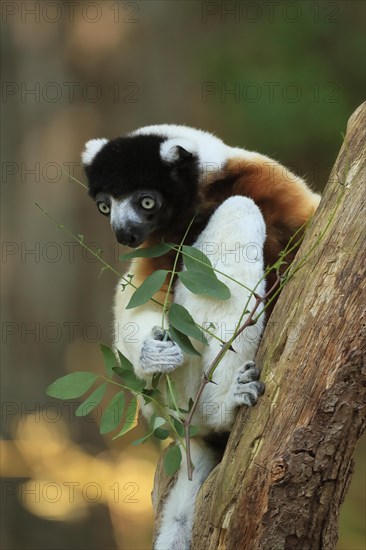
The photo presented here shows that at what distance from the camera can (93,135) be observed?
1200 centimetres

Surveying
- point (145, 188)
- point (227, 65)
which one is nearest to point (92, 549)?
point (227, 65)

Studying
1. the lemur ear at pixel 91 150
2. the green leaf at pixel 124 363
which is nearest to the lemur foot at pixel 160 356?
the green leaf at pixel 124 363

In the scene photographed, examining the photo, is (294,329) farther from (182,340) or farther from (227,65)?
(227,65)

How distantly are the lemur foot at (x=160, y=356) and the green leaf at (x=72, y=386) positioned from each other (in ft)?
1.17

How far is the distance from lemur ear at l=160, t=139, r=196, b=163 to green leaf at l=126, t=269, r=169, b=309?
2.92 feet

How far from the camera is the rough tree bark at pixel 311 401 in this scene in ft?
11.8

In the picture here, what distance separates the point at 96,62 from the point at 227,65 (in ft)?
6.91

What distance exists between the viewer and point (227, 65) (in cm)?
1100

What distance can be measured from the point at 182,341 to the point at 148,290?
0.32 m

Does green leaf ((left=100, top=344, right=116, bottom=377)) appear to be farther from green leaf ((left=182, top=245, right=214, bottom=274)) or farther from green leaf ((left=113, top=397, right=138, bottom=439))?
green leaf ((left=182, top=245, right=214, bottom=274))

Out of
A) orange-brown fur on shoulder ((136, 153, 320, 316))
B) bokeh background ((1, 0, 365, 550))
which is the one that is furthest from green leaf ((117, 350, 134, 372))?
bokeh background ((1, 0, 365, 550))

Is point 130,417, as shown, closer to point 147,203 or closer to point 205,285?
point 205,285

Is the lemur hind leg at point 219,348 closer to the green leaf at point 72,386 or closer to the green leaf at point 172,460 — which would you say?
the green leaf at point 172,460

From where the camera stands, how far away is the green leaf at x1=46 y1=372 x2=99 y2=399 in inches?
163
